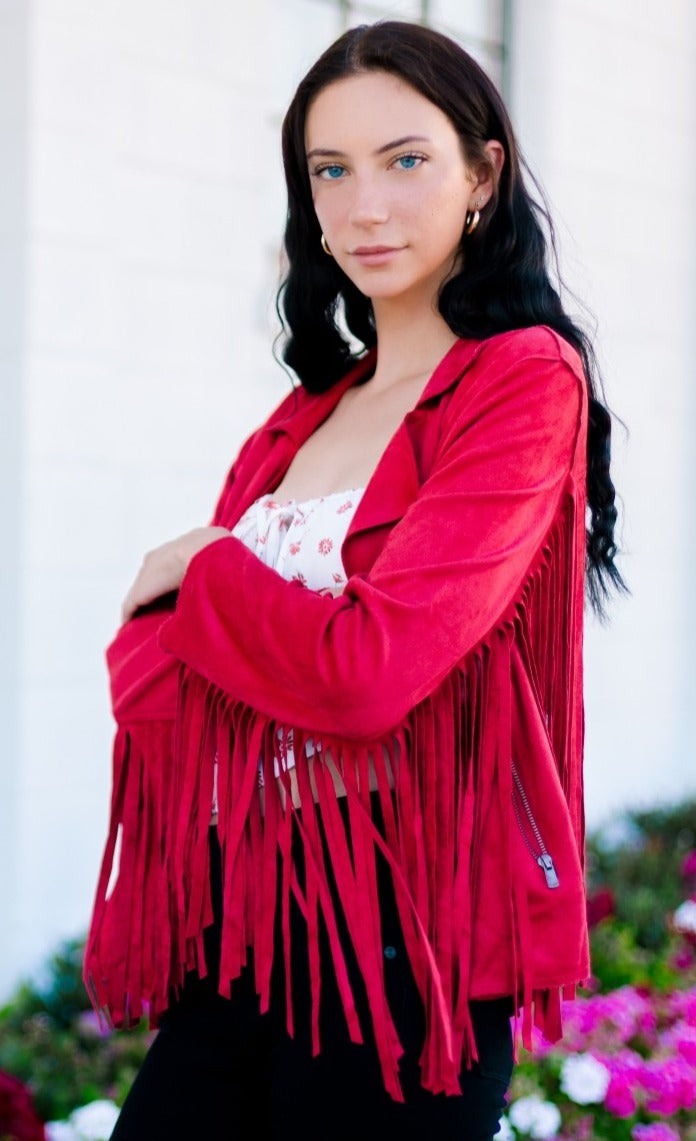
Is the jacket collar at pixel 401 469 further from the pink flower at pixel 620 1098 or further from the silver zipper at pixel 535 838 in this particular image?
the pink flower at pixel 620 1098

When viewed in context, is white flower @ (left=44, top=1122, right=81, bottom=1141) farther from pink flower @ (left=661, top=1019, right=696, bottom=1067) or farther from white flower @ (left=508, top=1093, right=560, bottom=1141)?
pink flower @ (left=661, top=1019, right=696, bottom=1067)

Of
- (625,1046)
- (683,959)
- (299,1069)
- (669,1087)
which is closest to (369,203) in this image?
(299,1069)

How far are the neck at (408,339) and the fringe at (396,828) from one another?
30cm

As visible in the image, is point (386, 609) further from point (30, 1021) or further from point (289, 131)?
point (30, 1021)

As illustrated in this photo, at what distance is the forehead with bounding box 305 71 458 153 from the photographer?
1.50 meters

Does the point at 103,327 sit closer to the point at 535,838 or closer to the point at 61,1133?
the point at 61,1133

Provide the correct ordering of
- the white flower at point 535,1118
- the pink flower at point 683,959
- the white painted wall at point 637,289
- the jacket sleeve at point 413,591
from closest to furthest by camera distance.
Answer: the jacket sleeve at point 413,591 → the white flower at point 535,1118 → the pink flower at point 683,959 → the white painted wall at point 637,289

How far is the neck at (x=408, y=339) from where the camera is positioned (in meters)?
1.62

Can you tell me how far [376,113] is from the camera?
150cm

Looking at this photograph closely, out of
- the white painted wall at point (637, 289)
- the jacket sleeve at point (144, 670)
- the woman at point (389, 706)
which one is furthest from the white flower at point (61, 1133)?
the white painted wall at point (637, 289)

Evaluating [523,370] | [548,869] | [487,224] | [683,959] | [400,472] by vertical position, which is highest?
[487,224]

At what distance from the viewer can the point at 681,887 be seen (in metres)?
3.78

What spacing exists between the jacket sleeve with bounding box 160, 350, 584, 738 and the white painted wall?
2.85 m

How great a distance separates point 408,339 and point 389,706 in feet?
1.74
